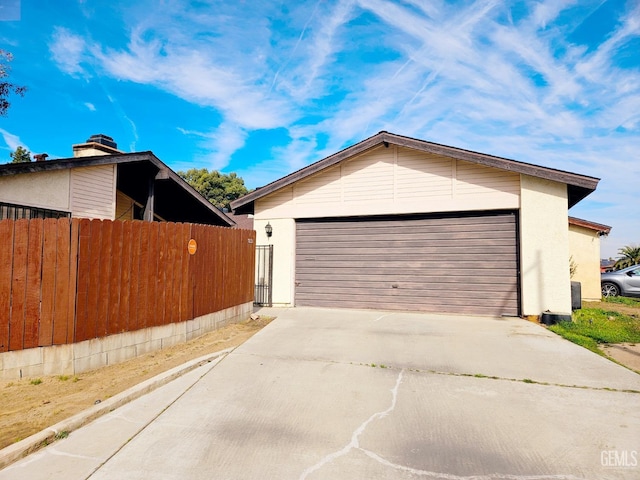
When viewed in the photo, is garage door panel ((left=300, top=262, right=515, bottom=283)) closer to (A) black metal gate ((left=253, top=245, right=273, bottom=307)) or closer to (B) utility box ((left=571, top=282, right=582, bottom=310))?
(A) black metal gate ((left=253, top=245, right=273, bottom=307))

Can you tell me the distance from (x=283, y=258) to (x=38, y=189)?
6.01 m

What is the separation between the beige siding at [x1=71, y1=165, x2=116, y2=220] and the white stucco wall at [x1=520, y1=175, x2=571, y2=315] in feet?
35.3

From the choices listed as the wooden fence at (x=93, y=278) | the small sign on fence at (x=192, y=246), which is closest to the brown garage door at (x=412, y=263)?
the wooden fence at (x=93, y=278)

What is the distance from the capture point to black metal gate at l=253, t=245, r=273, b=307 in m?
10.2

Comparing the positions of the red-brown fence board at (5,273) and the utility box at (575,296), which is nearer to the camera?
the red-brown fence board at (5,273)

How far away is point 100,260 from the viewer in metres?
4.84

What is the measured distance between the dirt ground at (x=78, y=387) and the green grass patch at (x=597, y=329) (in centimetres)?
33

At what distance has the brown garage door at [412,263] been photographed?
853cm

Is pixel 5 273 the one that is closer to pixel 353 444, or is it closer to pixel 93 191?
pixel 353 444

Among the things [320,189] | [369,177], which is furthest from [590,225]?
[320,189]

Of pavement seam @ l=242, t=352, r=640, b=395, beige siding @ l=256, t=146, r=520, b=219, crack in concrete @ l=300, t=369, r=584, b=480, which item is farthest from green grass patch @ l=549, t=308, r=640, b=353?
crack in concrete @ l=300, t=369, r=584, b=480

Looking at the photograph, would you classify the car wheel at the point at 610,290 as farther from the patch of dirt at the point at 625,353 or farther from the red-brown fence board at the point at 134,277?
the red-brown fence board at the point at 134,277

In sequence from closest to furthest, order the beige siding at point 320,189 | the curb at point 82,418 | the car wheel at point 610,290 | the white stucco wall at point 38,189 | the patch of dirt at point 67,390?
the curb at point 82,418, the patch of dirt at point 67,390, the white stucco wall at point 38,189, the beige siding at point 320,189, the car wheel at point 610,290

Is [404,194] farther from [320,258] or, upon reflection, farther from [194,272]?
[194,272]
